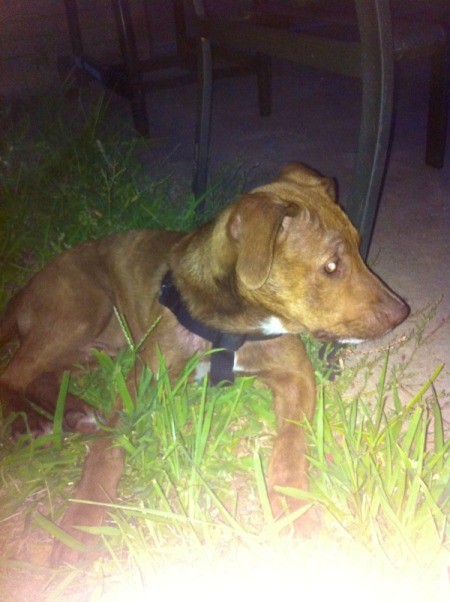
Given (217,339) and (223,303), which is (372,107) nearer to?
(223,303)

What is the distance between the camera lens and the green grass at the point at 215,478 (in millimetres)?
2090

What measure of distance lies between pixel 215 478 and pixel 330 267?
0.98 metres

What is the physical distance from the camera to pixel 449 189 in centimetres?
495

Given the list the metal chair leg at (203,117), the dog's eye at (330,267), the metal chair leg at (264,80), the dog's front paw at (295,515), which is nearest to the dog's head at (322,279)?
the dog's eye at (330,267)

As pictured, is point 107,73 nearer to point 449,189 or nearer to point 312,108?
point 312,108

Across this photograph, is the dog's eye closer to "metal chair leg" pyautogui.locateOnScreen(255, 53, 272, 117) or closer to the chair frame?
the chair frame

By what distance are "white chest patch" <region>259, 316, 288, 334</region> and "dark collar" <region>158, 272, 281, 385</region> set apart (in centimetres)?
4

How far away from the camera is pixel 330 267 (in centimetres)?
252

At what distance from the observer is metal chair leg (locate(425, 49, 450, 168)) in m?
4.76

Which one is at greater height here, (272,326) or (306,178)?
(306,178)

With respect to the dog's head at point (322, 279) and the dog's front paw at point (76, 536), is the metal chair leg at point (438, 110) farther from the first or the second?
the dog's front paw at point (76, 536)

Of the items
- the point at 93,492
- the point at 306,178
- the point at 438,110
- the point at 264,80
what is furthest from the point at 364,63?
the point at 264,80

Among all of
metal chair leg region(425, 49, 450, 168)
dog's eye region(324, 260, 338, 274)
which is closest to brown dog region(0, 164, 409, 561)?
dog's eye region(324, 260, 338, 274)

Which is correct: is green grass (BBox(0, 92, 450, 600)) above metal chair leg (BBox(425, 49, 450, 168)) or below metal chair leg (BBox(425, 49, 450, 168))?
below
